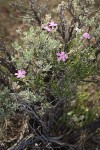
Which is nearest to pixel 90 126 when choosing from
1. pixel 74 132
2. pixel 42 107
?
pixel 74 132

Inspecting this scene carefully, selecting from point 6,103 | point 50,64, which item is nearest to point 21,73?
point 50,64

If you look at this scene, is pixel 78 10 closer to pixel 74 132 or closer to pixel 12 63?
pixel 12 63

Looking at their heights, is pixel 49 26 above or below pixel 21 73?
above

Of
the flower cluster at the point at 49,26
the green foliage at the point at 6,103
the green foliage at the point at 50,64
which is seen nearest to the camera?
the green foliage at the point at 50,64

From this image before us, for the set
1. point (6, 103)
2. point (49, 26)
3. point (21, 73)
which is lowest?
Answer: point (6, 103)

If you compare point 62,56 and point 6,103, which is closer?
point 62,56

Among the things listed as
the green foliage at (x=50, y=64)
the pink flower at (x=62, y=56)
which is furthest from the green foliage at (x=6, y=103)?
the pink flower at (x=62, y=56)

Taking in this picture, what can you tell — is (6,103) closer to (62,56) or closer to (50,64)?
(50,64)

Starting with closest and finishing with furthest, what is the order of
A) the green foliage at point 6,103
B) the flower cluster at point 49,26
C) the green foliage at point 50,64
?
1. the green foliage at point 50,64
2. the flower cluster at point 49,26
3. the green foliage at point 6,103

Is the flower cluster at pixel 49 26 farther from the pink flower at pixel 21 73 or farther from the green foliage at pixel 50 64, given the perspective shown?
the pink flower at pixel 21 73

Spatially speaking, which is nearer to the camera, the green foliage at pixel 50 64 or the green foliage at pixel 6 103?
the green foliage at pixel 50 64

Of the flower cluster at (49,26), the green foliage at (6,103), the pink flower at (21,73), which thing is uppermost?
the flower cluster at (49,26)
